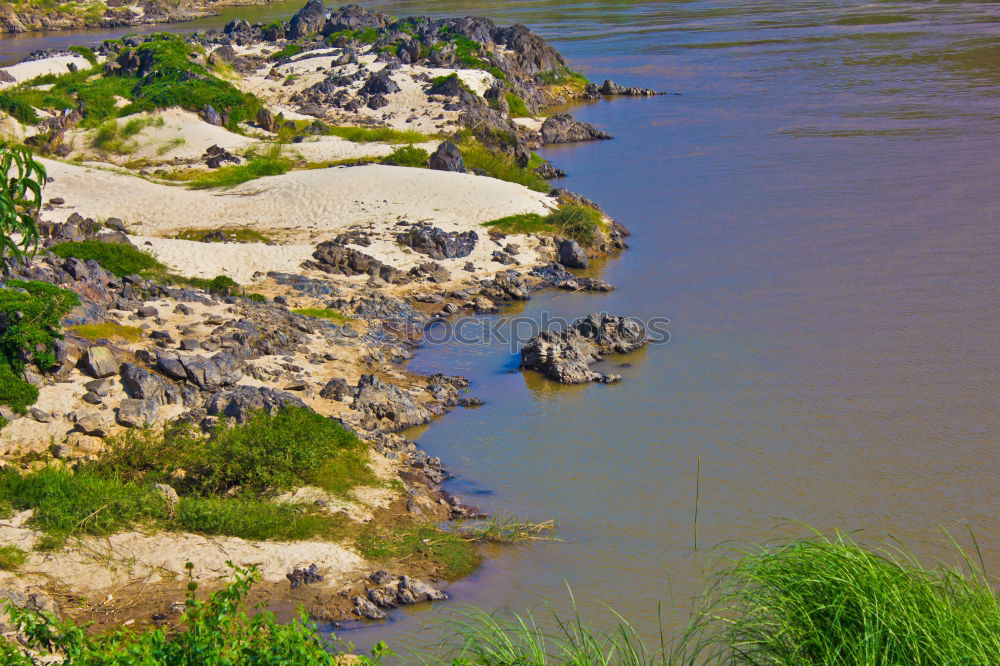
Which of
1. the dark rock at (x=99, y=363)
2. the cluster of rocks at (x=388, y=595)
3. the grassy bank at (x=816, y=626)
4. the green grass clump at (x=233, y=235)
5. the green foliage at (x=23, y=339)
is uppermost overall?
the grassy bank at (x=816, y=626)

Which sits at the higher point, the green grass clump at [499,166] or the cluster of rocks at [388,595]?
the cluster of rocks at [388,595]

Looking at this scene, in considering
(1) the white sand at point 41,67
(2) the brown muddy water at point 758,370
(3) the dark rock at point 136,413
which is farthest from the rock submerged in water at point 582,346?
(1) the white sand at point 41,67

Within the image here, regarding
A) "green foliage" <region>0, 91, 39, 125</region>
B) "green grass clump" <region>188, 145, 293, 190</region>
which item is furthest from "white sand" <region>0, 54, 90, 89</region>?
"green grass clump" <region>188, 145, 293, 190</region>

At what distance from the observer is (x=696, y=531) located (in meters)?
9.55

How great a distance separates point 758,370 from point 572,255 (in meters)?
5.91

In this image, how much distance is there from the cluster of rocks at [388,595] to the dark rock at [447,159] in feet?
51.5

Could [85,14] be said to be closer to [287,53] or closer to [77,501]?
[287,53]

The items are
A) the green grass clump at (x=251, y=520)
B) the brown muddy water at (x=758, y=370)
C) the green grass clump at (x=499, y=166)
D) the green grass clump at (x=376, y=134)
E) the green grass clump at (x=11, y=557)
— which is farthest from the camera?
the green grass clump at (x=376, y=134)

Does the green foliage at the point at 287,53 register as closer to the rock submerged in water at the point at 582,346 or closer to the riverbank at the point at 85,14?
the riverbank at the point at 85,14

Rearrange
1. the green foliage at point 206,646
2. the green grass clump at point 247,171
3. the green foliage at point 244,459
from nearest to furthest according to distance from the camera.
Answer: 1. the green foliage at point 206,646
2. the green foliage at point 244,459
3. the green grass clump at point 247,171

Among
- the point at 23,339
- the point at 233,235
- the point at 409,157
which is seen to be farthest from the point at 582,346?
the point at 409,157

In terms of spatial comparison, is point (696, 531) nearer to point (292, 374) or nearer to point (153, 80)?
point (292, 374)

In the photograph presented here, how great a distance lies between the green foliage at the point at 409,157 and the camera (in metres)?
23.7

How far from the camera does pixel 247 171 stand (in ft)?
77.1
